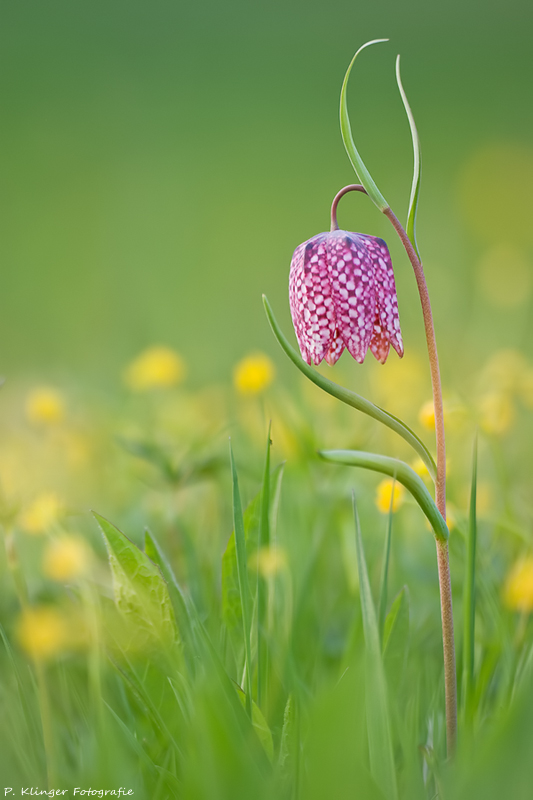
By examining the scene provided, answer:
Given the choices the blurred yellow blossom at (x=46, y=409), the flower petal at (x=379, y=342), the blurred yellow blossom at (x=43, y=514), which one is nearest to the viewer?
the flower petal at (x=379, y=342)

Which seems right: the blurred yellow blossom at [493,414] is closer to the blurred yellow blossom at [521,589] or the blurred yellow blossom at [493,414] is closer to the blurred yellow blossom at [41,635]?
the blurred yellow blossom at [521,589]

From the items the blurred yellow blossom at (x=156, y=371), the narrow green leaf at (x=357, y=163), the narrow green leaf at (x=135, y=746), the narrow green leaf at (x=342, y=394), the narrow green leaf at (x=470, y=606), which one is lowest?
the narrow green leaf at (x=135, y=746)

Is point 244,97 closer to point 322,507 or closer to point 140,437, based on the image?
point 140,437

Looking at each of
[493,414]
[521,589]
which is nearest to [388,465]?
[521,589]

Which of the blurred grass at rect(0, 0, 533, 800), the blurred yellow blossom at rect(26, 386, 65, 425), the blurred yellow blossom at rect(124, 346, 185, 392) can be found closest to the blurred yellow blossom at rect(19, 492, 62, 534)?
the blurred grass at rect(0, 0, 533, 800)

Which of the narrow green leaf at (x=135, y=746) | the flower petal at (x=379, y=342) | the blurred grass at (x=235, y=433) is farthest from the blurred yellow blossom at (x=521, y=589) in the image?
the narrow green leaf at (x=135, y=746)

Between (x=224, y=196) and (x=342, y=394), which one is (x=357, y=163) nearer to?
(x=342, y=394)
